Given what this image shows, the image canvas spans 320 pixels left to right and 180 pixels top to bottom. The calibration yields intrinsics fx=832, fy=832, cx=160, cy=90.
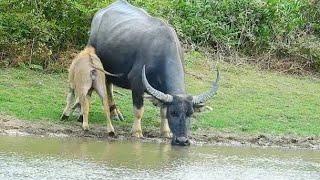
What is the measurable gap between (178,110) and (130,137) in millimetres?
912

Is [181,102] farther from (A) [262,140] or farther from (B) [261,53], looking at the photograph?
(B) [261,53]

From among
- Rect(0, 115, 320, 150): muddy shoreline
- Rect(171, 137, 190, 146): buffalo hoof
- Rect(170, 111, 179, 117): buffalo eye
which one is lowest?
Rect(0, 115, 320, 150): muddy shoreline

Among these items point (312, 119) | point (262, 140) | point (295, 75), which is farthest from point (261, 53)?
point (262, 140)

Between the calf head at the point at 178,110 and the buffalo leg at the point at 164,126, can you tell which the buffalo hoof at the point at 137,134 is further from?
the calf head at the point at 178,110

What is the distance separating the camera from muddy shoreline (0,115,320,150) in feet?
36.6

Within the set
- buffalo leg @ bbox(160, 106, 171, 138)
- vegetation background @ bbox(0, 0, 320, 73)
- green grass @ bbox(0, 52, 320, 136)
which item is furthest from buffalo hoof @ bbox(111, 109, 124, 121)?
vegetation background @ bbox(0, 0, 320, 73)

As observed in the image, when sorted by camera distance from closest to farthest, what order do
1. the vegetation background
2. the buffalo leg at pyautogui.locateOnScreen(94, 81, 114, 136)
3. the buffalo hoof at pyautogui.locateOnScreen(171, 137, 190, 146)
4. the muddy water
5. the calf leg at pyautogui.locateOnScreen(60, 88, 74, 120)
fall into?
the muddy water < the buffalo hoof at pyautogui.locateOnScreen(171, 137, 190, 146) < the buffalo leg at pyautogui.locateOnScreen(94, 81, 114, 136) < the calf leg at pyautogui.locateOnScreen(60, 88, 74, 120) < the vegetation background

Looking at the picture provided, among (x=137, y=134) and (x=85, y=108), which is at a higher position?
(x=85, y=108)

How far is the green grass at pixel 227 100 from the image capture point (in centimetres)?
1255

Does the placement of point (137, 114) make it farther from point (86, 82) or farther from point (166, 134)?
point (86, 82)

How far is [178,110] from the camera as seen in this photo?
10906mm

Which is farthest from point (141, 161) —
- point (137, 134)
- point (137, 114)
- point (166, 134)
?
point (137, 114)

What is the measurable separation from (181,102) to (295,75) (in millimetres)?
7637

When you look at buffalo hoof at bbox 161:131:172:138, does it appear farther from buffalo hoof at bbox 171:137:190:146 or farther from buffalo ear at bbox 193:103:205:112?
buffalo hoof at bbox 171:137:190:146
